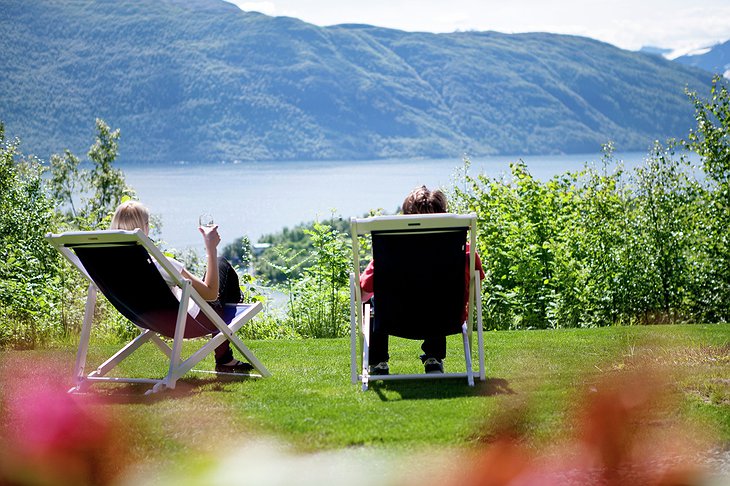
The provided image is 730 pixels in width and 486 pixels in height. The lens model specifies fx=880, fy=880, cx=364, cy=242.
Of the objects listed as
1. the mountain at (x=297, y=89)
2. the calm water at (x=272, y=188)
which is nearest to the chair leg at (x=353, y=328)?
the calm water at (x=272, y=188)

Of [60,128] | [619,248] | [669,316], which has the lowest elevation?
[669,316]

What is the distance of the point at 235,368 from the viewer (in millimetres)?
4871

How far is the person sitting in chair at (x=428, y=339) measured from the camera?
172 inches

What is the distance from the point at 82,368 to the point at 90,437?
391 cm

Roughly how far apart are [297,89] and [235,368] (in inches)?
5245

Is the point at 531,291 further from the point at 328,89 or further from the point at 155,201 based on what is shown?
the point at 328,89

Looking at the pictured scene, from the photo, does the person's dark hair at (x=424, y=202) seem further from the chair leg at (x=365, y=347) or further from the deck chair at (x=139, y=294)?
the deck chair at (x=139, y=294)

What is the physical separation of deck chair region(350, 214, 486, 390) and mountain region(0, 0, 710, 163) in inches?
3908

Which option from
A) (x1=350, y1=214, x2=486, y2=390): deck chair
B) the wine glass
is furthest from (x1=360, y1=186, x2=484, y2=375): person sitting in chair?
the wine glass

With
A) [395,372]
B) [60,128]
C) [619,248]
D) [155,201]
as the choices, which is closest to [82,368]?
[395,372]

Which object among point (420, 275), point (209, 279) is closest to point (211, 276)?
point (209, 279)

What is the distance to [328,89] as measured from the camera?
137 metres

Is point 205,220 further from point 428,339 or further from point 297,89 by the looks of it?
point 297,89

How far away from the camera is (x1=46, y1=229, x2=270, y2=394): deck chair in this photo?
13.1 ft
